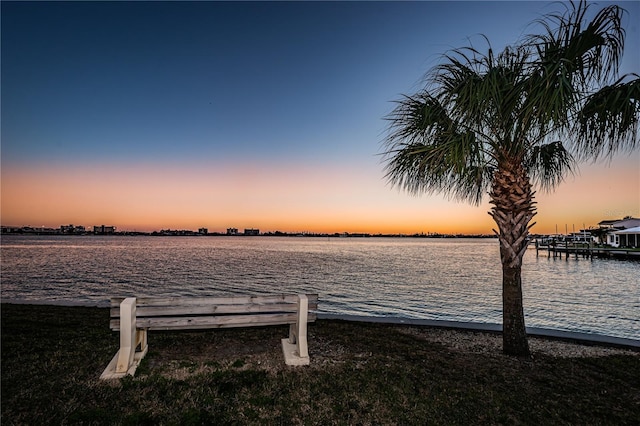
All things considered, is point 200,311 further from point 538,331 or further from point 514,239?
point 538,331

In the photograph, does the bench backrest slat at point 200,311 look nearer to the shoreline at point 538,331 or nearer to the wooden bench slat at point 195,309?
the wooden bench slat at point 195,309

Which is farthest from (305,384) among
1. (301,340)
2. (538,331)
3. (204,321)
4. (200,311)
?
(538,331)

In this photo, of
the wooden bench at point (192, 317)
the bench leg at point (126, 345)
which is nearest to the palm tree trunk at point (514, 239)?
the wooden bench at point (192, 317)

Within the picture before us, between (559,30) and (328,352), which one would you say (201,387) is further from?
(559,30)

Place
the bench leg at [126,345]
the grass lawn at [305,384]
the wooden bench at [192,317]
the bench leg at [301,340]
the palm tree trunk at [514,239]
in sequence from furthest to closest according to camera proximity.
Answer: the palm tree trunk at [514,239]
the bench leg at [301,340]
the wooden bench at [192,317]
the bench leg at [126,345]
the grass lawn at [305,384]

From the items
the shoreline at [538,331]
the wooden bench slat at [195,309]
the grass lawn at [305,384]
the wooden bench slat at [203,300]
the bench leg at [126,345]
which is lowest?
the shoreline at [538,331]

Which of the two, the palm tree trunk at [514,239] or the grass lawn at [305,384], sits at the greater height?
the palm tree trunk at [514,239]

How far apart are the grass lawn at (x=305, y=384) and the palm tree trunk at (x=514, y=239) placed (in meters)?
0.45

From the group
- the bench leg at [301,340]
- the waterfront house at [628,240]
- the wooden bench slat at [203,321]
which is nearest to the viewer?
the wooden bench slat at [203,321]

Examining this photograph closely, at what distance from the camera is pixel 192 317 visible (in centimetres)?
508

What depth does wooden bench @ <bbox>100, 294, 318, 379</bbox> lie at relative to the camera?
470 cm

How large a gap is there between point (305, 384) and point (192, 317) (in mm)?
1937

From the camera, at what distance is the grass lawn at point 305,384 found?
373 centimetres

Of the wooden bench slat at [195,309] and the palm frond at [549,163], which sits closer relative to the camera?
the wooden bench slat at [195,309]
